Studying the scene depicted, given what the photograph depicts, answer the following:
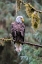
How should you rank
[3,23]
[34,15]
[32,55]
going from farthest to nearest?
[3,23] < [32,55] < [34,15]

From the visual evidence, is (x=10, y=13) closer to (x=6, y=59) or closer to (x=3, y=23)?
(x=3, y=23)

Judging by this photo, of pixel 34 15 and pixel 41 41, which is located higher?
pixel 34 15

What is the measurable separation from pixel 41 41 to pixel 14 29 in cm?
172

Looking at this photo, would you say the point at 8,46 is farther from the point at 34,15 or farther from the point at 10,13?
the point at 34,15

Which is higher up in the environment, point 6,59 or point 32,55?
point 32,55

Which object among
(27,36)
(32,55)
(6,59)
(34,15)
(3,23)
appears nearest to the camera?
(34,15)

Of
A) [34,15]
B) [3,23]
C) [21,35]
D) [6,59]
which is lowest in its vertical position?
[6,59]

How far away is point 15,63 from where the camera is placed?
428 inches

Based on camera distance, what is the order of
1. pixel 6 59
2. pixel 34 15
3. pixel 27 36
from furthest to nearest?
1. pixel 6 59
2. pixel 27 36
3. pixel 34 15

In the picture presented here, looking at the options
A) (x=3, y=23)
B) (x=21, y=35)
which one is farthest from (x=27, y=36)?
(x=21, y=35)

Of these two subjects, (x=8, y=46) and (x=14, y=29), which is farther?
(x=8, y=46)

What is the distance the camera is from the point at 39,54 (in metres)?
7.01

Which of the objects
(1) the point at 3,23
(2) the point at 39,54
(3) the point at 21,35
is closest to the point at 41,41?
(2) the point at 39,54

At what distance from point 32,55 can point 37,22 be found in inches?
66.7
